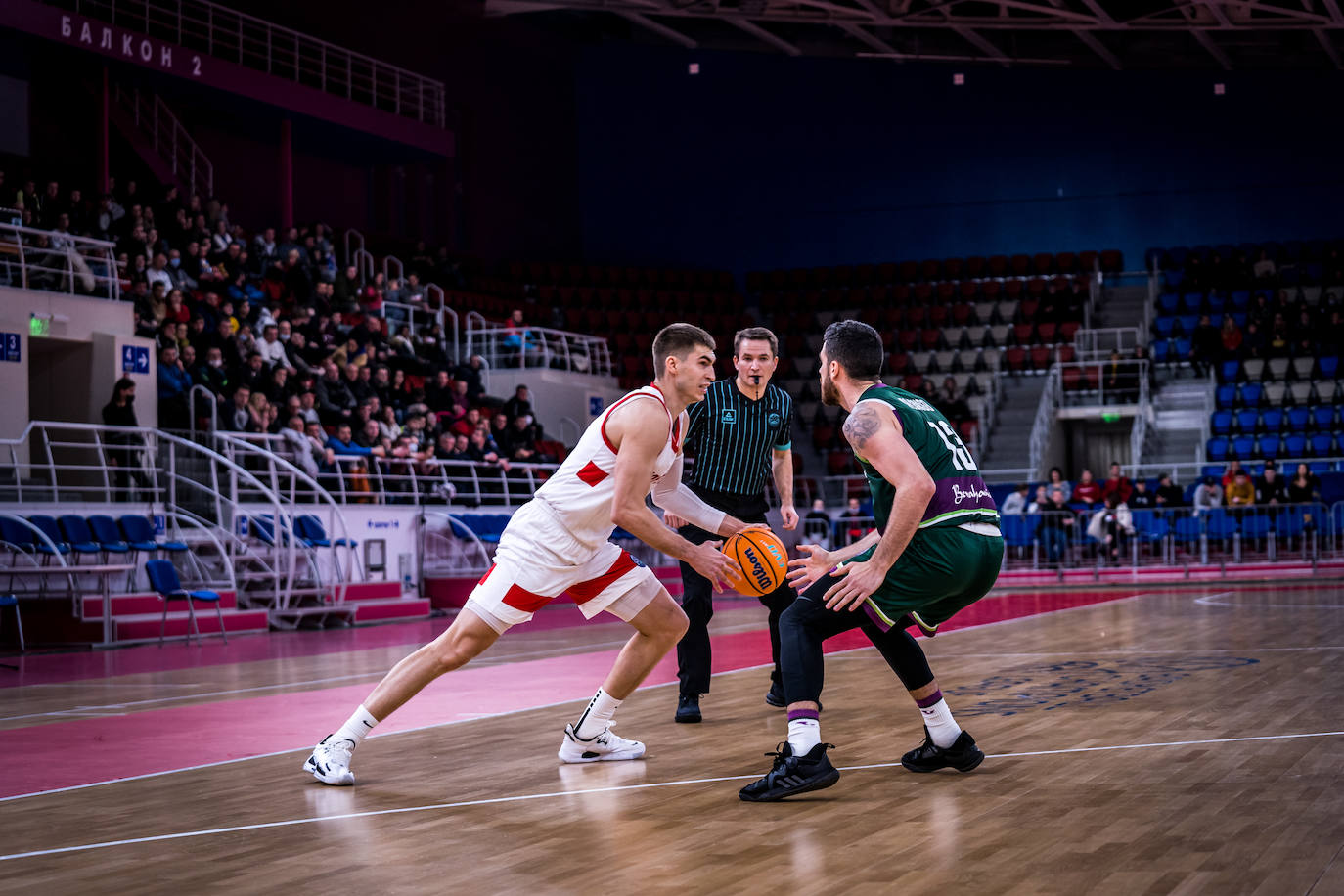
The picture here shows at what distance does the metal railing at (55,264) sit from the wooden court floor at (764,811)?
473 inches

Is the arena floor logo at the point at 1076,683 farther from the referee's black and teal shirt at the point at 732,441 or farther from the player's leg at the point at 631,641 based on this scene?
the player's leg at the point at 631,641

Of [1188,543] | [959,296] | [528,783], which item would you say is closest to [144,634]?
[528,783]

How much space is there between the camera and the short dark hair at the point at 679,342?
18.2 ft

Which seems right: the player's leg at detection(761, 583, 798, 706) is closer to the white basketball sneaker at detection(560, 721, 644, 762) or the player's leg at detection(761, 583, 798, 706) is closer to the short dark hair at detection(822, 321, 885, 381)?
the white basketball sneaker at detection(560, 721, 644, 762)

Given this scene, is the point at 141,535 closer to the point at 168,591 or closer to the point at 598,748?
the point at 168,591

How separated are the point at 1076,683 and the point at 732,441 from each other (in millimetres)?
2639

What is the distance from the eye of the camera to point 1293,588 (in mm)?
17609

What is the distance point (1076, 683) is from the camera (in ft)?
27.2

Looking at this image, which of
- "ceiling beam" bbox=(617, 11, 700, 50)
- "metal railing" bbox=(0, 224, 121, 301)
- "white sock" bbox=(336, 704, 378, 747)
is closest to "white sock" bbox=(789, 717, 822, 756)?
"white sock" bbox=(336, 704, 378, 747)

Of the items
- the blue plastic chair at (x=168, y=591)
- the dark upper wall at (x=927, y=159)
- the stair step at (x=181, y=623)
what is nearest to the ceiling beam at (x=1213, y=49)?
the dark upper wall at (x=927, y=159)

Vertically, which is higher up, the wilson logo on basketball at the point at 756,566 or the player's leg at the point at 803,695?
the wilson logo on basketball at the point at 756,566

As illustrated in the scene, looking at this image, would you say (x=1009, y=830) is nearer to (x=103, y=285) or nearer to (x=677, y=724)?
(x=677, y=724)

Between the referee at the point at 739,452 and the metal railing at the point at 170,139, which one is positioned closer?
the referee at the point at 739,452

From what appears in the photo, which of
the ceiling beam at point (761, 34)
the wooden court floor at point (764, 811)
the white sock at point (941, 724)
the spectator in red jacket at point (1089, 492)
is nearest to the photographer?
the wooden court floor at point (764, 811)
